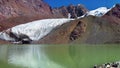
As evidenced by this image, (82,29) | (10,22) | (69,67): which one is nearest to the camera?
(69,67)

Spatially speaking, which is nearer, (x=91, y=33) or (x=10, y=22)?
(x=91, y=33)

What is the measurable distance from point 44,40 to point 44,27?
61.4ft

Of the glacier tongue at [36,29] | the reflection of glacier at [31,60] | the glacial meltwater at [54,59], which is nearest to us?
the reflection of glacier at [31,60]

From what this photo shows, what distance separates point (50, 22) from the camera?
144 m

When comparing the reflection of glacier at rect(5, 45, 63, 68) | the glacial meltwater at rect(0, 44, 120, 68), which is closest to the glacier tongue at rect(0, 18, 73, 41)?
the glacial meltwater at rect(0, 44, 120, 68)

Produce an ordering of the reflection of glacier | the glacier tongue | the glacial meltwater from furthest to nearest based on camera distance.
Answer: the glacier tongue → the glacial meltwater → the reflection of glacier

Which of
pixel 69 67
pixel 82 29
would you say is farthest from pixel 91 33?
pixel 69 67

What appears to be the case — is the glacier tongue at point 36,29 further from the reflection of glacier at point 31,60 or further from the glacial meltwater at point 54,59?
the reflection of glacier at point 31,60

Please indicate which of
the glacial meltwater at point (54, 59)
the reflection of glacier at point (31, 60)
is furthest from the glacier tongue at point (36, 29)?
the reflection of glacier at point (31, 60)

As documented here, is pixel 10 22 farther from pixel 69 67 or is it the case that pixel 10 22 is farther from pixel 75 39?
pixel 69 67

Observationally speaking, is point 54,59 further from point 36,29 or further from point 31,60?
point 36,29

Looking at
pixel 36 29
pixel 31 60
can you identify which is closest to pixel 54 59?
pixel 31 60

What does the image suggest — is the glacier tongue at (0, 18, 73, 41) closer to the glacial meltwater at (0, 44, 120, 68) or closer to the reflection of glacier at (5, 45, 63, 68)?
the glacial meltwater at (0, 44, 120, 68)

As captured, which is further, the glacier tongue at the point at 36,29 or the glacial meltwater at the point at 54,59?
the glacier tongue at the point at 36,29
